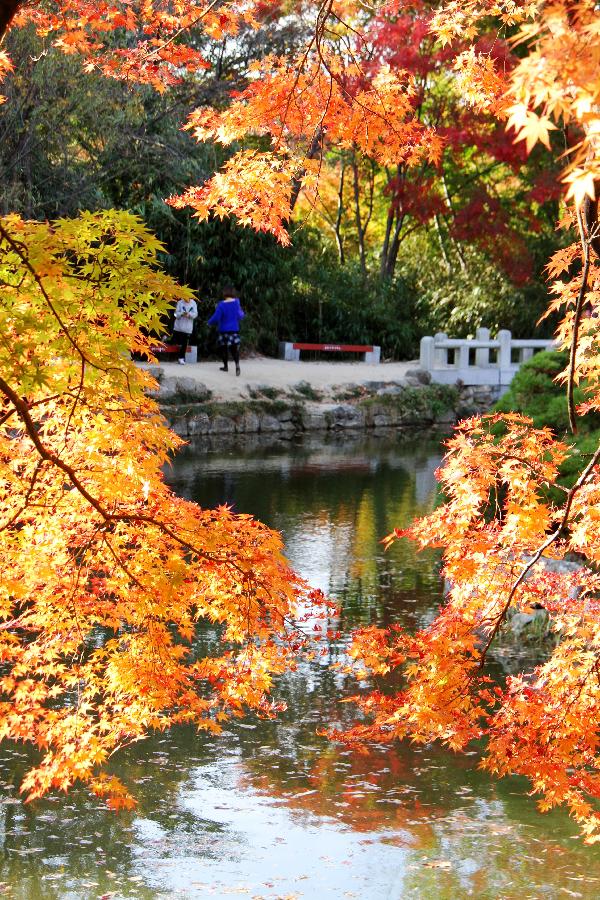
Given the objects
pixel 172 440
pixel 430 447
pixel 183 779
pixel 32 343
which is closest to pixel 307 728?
pixel 183 779

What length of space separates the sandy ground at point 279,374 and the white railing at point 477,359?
604 millimetres

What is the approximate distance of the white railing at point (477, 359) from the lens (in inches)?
797

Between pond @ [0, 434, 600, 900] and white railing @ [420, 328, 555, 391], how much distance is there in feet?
43.1

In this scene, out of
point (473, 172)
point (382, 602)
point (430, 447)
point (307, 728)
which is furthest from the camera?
point (473, 172)

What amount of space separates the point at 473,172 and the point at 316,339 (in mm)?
5436

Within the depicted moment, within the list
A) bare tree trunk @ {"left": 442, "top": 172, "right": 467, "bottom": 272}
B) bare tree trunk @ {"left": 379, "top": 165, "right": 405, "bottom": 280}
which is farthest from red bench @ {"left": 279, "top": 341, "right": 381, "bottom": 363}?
bare tree trunk @ {"left": 442, "top": 172, "right": 467, "bottom": 272}

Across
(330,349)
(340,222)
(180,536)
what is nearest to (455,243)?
(330,349)

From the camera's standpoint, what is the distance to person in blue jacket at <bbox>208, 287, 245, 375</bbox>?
17828mm

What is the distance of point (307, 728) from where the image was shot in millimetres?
6559

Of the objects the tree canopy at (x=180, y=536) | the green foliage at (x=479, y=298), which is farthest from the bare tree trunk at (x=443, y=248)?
the tree canopy at (x=180, y=536)

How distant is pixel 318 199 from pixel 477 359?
472 cm

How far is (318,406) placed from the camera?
18.6 metres

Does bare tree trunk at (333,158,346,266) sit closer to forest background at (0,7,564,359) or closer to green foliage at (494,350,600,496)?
forest background at (0,7,564,359)

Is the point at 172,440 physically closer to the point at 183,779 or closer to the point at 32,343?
the point at 32,343
